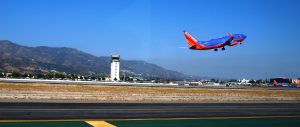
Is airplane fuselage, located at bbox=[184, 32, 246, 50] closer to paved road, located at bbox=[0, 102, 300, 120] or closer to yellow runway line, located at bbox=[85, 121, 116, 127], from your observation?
paved road, located at bbox=[0, 102, 300, 120]

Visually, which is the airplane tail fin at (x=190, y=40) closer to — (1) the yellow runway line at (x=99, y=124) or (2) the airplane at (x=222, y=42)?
(2) the airplane at (x=222, y=42)

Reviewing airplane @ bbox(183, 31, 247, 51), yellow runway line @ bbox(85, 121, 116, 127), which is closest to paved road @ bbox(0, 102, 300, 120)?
yellow runway line @ bbox(85, 121, 116, 127)

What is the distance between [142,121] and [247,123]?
6.24 m

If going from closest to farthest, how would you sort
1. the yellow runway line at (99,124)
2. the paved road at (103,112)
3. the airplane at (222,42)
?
the yellow runway line at (99,124), the paved road at (103,112), the airplane at (222,42)

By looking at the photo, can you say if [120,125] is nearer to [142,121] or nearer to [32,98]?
[142,121]

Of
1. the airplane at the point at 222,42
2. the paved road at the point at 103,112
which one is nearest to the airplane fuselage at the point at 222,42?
the airplane at the point at 222,42

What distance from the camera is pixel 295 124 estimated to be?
2409 cm

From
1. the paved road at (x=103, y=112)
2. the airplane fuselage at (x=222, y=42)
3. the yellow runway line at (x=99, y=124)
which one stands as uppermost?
the airplane fuselage at (x=222, y=42)

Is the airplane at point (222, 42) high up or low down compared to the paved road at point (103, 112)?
up

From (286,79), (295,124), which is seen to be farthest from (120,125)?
(286,79)

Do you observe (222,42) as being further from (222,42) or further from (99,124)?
(99,124)

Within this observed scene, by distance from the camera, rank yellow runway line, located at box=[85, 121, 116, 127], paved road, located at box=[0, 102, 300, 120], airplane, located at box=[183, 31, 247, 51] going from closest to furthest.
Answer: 1. yellow runway line, located at box=[85, 121, 116, 127]
2. paved road, located at box=[0, 102, 300, 120]
3. airplane, located at box=[183, 31, 247, 51]

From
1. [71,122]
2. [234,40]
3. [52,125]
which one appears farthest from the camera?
[234,40]

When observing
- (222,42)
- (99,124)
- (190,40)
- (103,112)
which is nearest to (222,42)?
(222,42)
